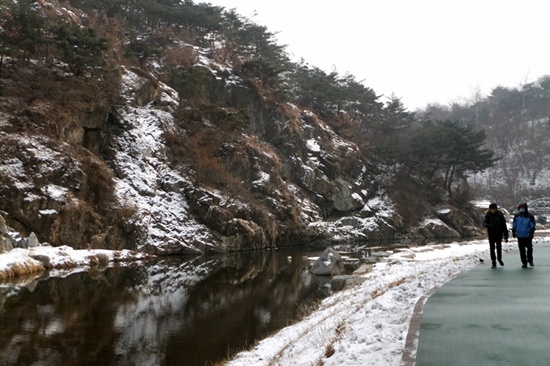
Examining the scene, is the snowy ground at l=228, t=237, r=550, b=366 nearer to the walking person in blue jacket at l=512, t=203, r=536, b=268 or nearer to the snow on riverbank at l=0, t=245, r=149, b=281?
the walking person in blue jacket at l=512, t=203, r=536, b=268

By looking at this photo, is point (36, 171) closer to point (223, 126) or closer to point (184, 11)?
point (223, 126)

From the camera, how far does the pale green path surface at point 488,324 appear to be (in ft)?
15.4

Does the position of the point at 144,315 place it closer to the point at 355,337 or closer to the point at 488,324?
the point at 355,337

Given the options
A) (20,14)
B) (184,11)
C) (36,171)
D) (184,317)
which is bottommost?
(184,317)

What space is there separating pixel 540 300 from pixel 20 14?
31792 millimetres

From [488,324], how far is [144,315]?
9.03 metres

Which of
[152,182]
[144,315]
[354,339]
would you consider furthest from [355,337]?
[152,182]

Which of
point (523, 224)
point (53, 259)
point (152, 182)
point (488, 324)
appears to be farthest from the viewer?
point (152, 182)

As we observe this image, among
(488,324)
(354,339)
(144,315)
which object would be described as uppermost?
(488,324)

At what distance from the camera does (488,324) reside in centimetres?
597

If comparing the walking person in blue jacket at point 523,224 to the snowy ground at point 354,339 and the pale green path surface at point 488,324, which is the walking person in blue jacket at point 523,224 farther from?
the snowy ground at point 354,339

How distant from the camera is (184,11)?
5153cm

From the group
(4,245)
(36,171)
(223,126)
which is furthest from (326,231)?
(4,245)

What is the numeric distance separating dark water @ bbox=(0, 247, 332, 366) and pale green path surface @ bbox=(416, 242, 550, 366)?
4442 mm
